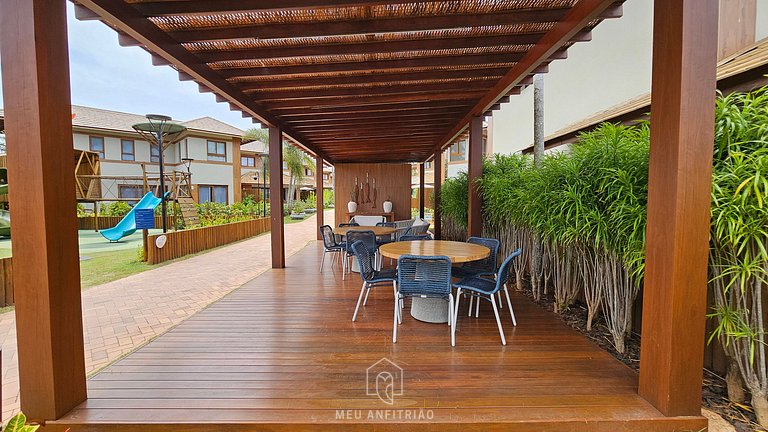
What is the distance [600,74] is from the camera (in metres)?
7.74

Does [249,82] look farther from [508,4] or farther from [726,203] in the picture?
[726,203]

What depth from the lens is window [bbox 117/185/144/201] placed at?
17281mm

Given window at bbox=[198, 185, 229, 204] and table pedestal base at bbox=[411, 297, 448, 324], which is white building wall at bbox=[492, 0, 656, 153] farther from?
window at bbox=[198, 185, 229, 204]

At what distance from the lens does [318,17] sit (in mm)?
2775

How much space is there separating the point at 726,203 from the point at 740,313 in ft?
2.27

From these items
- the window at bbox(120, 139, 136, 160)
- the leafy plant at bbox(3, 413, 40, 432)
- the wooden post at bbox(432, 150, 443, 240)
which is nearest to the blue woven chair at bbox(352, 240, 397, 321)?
the leafy plant at bbox(3, 413, 40, 432)

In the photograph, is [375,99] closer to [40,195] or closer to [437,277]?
[437,277]

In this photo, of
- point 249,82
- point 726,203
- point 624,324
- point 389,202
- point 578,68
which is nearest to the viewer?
point 726,203

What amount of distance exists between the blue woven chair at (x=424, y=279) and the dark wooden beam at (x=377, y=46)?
209 cm

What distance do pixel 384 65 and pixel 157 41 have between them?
7.03 feet

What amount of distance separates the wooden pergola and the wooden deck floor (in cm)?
29

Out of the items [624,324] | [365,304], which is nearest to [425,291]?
[365,304]

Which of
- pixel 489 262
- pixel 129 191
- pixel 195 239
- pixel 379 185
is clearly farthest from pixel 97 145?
pixel 489 262

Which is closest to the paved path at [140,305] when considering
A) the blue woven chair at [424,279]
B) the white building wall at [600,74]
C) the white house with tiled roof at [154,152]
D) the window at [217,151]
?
the blue woven chair at [424,279]
